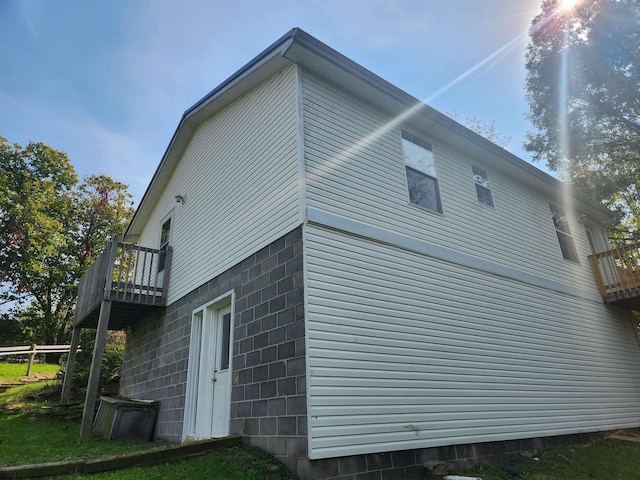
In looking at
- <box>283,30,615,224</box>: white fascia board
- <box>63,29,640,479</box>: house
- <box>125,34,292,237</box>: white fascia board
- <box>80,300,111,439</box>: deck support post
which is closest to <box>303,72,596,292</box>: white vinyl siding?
<box>63,29,640,479</box>: house

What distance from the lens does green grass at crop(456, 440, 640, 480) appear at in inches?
226

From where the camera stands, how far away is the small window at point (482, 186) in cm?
884

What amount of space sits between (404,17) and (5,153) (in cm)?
2282

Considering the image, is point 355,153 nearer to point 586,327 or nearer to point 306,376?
point 306,376

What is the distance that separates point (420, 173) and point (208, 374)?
17.8 feet

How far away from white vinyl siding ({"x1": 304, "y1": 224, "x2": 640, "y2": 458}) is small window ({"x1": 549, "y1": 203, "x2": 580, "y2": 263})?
1.73 m

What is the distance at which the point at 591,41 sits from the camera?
1263cm

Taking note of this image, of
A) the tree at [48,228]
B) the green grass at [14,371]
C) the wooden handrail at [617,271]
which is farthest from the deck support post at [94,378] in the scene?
the tree at [48,228]

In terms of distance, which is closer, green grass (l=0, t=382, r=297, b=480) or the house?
green grass (l=0, t=382, r=297, b=480)

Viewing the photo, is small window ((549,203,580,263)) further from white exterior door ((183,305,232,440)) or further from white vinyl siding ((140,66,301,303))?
white exterior door ((183,305,232,440))

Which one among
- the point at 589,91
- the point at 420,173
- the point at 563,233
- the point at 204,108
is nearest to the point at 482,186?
the point at 420,173

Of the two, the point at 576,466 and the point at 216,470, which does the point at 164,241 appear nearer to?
the point at 216,470

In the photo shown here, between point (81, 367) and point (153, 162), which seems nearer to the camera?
point (153, 162)

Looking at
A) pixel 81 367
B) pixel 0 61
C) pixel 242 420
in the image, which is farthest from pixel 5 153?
pixel 242 420
